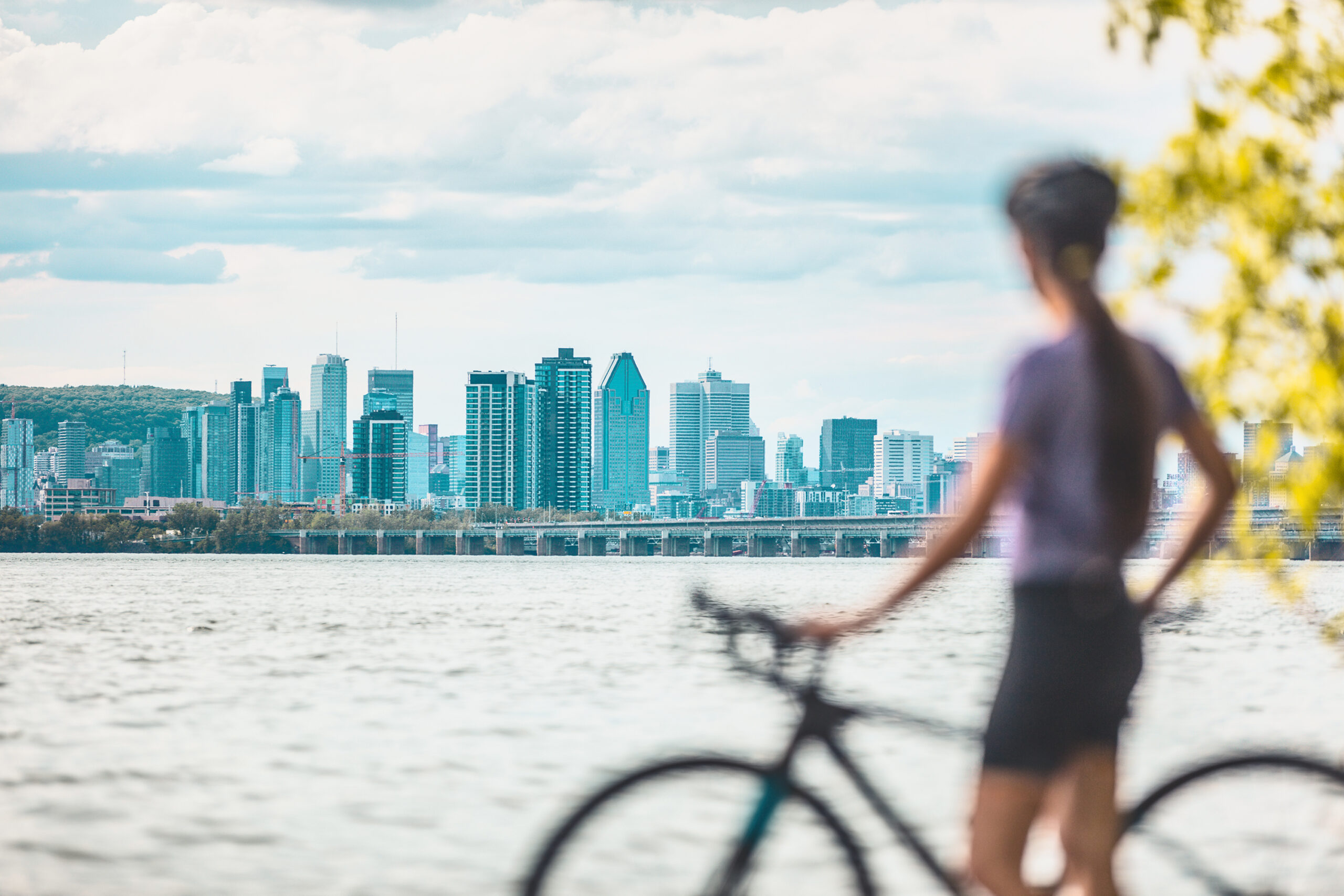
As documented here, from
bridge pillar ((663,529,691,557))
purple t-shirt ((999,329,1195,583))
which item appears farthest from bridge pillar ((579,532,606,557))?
purple t-shirt ((999,329,1195,583))

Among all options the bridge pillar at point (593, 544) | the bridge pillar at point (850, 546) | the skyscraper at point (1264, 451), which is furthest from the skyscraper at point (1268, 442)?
the bridge pillar at point (593, 544)

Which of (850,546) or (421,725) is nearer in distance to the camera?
(421,725)

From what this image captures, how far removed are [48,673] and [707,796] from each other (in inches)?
1114

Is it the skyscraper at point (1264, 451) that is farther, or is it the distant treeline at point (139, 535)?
the distant treeline at point (139, 535)

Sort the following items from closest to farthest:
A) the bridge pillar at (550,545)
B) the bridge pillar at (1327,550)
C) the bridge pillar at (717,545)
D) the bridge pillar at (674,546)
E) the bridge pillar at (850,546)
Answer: the bridge pillar at (1327,550) → the bridge pillar at (850,546) → the bridge pillar at (717,545) → the bridge pillar at (674,546) → the bridge pillar at (550,545)

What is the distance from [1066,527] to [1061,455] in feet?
0.53

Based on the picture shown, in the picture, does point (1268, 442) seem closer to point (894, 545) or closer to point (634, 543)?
point (894, 545)

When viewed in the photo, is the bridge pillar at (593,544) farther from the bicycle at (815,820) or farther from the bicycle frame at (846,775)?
the bicycle frame at (846,775)

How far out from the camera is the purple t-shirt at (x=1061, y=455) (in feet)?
12.2

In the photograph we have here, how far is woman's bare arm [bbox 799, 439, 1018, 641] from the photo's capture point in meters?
3.72

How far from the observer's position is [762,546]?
177 meters

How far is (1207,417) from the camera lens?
4.62m

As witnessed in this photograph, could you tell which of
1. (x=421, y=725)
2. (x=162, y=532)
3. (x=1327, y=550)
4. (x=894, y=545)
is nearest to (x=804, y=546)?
(x=894, y=545)

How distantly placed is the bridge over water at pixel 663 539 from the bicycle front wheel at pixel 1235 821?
142553 millimetres
